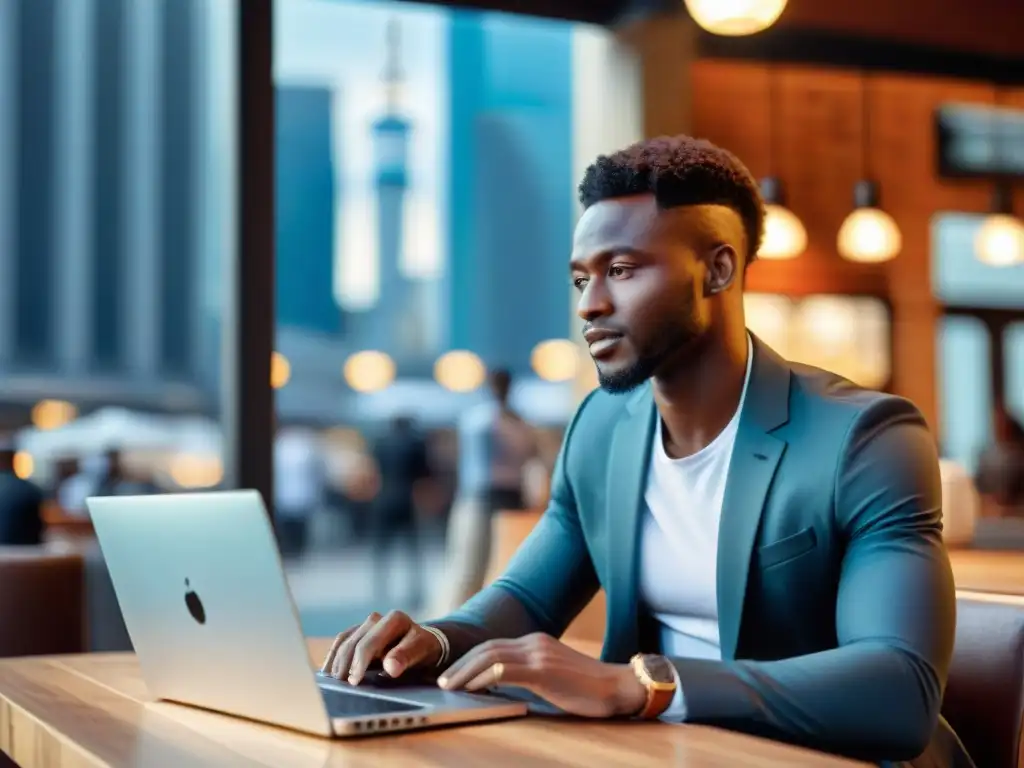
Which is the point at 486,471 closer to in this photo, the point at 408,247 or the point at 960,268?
the point at 960,268

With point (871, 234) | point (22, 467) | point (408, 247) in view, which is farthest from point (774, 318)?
point (408, 247)

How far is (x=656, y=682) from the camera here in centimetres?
125

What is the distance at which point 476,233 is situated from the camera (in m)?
25.6

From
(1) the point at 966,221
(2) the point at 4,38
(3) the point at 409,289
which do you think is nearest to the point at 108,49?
(2) the point at 4,38

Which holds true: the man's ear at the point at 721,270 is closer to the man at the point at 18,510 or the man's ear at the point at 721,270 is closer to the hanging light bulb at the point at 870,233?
the man at the point at 18,510

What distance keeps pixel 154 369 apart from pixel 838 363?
92.7 feet

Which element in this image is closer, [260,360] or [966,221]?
[260,360]

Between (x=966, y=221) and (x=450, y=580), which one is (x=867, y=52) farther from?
(x=450, y=580)

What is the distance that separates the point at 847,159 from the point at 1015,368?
2271 millimetres

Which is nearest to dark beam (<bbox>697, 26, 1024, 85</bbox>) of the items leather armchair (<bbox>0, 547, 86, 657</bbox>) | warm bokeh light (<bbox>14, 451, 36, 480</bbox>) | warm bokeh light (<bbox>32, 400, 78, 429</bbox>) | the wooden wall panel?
the wooden wall panel

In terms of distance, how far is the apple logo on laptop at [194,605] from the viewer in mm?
1287

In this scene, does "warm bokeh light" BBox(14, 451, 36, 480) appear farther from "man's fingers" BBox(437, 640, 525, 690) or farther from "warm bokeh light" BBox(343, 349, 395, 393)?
"warm bokeh light" BBox(343, 349, 395, 393)

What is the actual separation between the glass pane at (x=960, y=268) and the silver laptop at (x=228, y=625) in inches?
309

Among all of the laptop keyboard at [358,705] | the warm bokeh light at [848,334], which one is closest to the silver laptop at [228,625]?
the laptop keyboard at [358,705]
